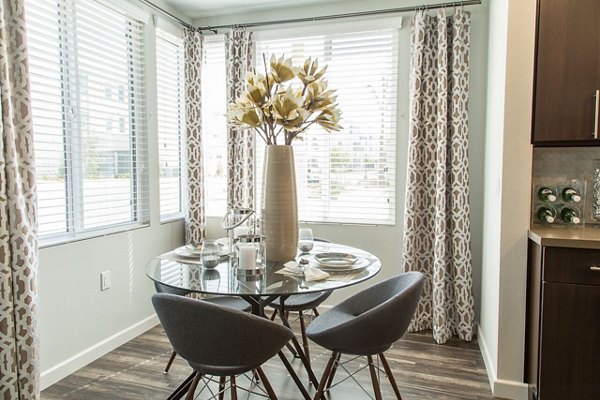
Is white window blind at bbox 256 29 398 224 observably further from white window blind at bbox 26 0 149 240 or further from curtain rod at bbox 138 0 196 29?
white window blind at bbox 26 0 149 240

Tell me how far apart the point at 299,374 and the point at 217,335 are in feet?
4.01

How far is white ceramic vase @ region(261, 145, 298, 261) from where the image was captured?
213cm

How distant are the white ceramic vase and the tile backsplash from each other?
5.11 ft

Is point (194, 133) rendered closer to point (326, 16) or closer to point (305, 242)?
point (326, 16)

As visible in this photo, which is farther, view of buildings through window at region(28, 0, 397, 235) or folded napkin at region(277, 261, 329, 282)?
view of buildings through window at region(28, 0, 397, 235)

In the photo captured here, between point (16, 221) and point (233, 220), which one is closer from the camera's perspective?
point (16, 221)

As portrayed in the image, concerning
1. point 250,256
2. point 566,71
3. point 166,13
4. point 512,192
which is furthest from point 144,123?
point 566,71

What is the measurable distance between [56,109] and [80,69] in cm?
34

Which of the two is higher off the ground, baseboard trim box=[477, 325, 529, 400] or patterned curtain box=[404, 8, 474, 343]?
patterned curtain box=[404, 8, 474, 343]

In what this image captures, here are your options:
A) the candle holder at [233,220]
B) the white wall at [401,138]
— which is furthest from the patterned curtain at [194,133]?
the candle holder at [233,220]

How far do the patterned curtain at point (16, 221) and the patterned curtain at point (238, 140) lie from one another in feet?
5.84

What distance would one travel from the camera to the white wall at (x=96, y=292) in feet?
8.17

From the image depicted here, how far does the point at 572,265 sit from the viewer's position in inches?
80.1

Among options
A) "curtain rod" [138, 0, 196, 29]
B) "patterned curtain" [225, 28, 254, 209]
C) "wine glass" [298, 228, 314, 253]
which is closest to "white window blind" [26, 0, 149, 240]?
"curtain rod" [138, 0, 196, 29]
